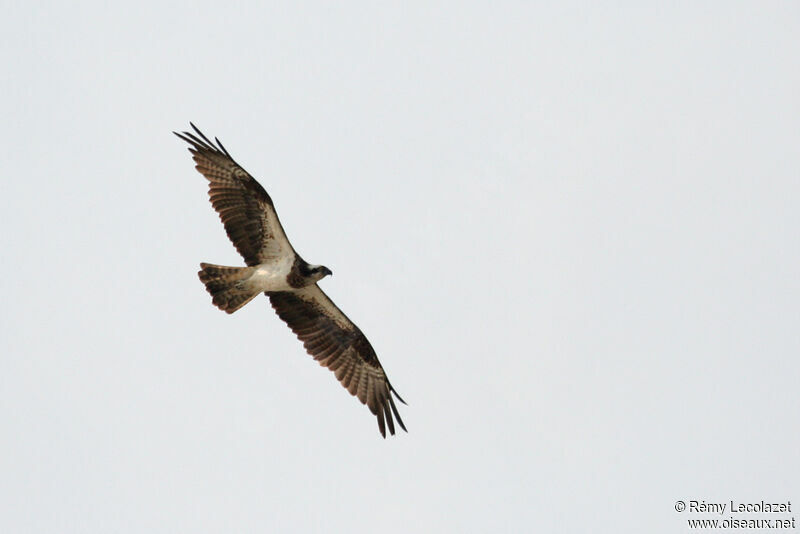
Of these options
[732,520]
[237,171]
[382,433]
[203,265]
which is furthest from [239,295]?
[732,520]

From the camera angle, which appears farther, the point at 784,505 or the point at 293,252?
the point at 784,505

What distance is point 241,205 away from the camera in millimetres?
19719

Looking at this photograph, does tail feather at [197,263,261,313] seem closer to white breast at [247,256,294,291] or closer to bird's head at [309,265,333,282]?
white breast at [247,256,294,291]

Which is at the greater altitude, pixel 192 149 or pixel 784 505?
pixel 192 149

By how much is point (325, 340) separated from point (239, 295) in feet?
6.56

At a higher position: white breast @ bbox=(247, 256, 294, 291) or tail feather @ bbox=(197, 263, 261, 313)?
white breast @ bbox=(247, 256, 294, 291)

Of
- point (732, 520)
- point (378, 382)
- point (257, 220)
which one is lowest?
point (732, 520)

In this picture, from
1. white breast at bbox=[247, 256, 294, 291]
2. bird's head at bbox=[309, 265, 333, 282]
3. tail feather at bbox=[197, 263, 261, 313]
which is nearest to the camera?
tail feather at bbox=[197, 263, 261, 313]

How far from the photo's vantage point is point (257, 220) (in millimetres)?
19734

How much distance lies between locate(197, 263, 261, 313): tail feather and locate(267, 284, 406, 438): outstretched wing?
3.61ft

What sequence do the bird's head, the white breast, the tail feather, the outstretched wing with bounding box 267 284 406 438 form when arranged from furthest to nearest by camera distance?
the outstretched wing with bounding box 267 284 406 438 < the bird's head < the white breast < the tail feather

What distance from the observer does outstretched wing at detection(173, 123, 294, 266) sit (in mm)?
19641

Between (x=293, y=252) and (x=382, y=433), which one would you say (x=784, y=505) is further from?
(x=293, y=252)

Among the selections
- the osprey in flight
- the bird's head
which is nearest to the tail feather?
the osprey in flight
